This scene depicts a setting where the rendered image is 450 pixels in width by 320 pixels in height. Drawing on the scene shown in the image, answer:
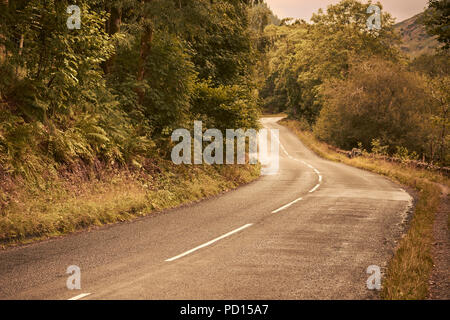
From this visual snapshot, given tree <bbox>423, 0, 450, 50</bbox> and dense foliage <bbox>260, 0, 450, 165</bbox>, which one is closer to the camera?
tree <bbox>423, 0, 450, 50</bbox>

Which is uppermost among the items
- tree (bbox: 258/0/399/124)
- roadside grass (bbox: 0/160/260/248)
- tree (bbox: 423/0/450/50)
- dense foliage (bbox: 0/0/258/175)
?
tree (bbox: 258/0/399/124)

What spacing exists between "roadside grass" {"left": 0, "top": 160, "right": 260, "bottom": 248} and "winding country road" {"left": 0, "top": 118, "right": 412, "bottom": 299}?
545 mm

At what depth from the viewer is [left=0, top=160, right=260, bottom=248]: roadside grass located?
9242mm

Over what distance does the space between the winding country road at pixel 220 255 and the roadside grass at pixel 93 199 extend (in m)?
0.54

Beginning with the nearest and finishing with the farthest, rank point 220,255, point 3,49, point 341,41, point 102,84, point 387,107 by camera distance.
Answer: point 220,255
point 3,49
point 102,84
point 387,107
point 341,41

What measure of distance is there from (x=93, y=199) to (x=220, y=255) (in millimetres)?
4842

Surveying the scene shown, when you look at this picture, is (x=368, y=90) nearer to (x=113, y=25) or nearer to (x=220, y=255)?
(x=113, y=25)

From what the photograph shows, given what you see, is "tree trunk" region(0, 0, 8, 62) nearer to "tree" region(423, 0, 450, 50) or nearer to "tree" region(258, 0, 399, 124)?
"tree" region(423, 0, 450, 50)

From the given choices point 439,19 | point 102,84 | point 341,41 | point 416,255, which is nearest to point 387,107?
point 341,41

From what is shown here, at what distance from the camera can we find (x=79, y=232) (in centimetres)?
990

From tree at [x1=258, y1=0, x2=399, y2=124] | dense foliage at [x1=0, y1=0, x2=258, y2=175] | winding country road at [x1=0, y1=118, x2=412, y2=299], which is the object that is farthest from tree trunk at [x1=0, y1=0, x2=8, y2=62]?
tree at [x1=258, y1=0, x2=399, y2=124]

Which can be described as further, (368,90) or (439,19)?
(368,90)

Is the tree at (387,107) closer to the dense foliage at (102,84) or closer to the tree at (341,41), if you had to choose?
the tree at (341,41)

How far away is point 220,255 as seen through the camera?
8.21m
